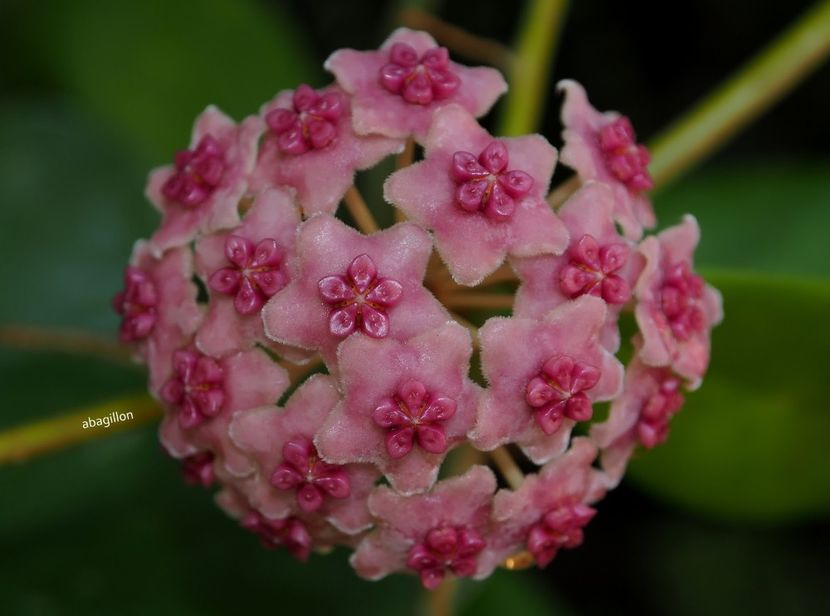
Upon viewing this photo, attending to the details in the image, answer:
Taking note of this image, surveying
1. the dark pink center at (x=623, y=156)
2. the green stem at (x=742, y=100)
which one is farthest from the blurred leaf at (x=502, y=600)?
the dark pink center at (x=623, y=156)

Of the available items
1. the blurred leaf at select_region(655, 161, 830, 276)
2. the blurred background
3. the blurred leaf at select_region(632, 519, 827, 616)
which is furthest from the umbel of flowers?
the blurred leaf at select_region(632, 519, 827, 616)

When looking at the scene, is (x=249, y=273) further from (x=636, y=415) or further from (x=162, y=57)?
(x=162, y=57)

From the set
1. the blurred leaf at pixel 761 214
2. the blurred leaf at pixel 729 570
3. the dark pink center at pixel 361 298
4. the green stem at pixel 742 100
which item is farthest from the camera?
the blurred leaf at pixel 729 570

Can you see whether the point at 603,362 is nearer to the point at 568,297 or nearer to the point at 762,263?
the point at 568,297

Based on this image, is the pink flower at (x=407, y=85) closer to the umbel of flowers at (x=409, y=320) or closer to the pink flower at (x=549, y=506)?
the umbel of flowers at (x=409, y=320)

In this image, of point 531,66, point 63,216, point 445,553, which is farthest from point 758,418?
point 63,216

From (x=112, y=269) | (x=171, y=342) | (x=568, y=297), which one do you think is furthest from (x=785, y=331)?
(x=112, y=269)

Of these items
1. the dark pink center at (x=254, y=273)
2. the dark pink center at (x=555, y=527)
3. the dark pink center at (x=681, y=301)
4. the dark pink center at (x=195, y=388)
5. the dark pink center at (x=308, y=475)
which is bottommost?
the dark pink center at (x=555, y=527)
